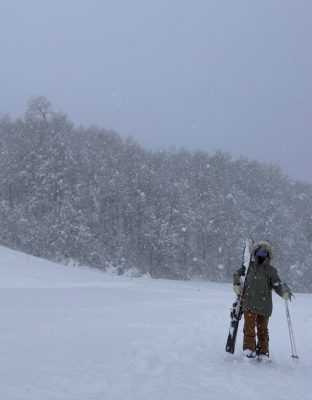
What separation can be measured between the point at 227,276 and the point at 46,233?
20308 millimetres

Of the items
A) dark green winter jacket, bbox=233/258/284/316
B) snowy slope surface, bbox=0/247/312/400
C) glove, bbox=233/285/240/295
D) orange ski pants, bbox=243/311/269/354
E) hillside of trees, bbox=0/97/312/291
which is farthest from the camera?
hillside of trees, bbox=0/97/312/291

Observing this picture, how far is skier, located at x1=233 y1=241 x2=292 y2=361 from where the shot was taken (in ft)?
27.7

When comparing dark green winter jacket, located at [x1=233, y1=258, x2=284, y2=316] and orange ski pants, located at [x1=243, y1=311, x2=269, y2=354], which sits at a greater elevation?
dark green winter jacket, located at [x1=233, y1=258, x2=284, y2=316]

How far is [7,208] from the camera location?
47.0 metres

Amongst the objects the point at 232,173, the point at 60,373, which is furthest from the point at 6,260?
the point at 232,173

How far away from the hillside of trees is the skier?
126 feet

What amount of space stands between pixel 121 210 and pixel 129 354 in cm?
4661

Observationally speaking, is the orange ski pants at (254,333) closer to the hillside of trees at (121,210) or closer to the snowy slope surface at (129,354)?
the snowy slope surface at (129,354)

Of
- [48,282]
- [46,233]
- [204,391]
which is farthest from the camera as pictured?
[46,233]

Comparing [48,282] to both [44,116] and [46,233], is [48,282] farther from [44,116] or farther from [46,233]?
[44,116]

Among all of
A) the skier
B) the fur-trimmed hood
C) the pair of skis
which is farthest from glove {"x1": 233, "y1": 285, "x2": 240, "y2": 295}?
the fur-trimmed hood

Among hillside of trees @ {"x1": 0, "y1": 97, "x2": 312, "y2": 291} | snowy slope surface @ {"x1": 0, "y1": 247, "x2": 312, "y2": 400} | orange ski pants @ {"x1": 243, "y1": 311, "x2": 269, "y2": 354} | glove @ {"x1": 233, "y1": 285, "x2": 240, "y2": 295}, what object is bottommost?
snowy slope surface @ {"x1": 0, "y1": 247, "x2": 312, "y2": 400}

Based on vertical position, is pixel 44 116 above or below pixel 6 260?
above

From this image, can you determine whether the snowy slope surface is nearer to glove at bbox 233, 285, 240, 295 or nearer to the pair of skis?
the pair of skis
